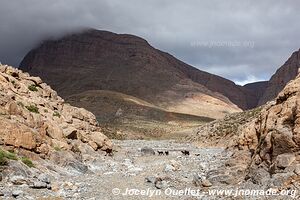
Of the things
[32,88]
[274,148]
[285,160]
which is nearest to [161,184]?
[274,148]

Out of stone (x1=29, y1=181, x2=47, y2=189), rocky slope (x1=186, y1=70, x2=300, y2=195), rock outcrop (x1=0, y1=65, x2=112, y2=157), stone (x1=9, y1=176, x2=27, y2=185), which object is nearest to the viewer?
rocky slope (x1=186, y1=70, x2=300, y2=195)

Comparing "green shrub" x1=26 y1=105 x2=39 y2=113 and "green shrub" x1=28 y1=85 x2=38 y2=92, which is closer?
"green shrub" x1=26 y1=105 x2=39 y2=113

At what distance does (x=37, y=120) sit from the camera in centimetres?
3034

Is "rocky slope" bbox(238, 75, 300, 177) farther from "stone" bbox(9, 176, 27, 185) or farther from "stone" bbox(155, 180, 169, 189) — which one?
"stone" bbox(9, 176, 27, 185)

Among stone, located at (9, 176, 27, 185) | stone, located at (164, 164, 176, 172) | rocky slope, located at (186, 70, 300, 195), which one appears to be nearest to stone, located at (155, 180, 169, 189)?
rocky slope, located at (186, 70, 300, 195)

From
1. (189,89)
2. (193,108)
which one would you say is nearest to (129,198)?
(193,108)

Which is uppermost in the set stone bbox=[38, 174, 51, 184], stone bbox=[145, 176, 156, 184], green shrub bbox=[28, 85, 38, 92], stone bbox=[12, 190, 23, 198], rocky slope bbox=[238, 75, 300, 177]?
→ green shrub bbox=[28, 85, 38, 92]

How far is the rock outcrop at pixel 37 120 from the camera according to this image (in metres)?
26.4

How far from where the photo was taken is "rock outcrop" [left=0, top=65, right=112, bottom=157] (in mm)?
26367

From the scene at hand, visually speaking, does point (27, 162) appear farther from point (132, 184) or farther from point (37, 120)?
point (37, 120)

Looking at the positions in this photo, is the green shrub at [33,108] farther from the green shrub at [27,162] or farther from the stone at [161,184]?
the stone at [161,184]

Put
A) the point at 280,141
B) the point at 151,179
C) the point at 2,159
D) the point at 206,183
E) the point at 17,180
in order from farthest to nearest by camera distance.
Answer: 1. the point at 151,179
2. the point at 2,159
3. the point at 206,183
4. the point at 17,180
5. the point at 280,141

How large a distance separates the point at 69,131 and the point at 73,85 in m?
164

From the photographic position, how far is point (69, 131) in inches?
1353
